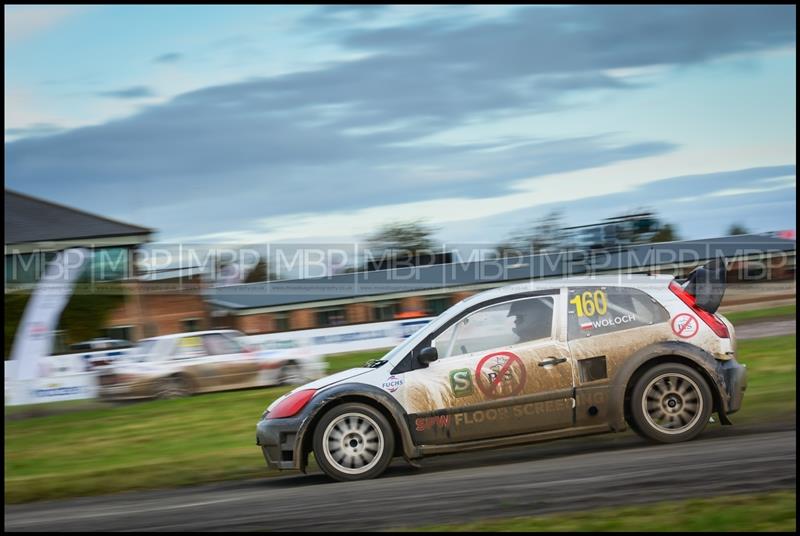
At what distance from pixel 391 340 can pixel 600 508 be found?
19.8m

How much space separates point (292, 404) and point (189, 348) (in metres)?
11.3

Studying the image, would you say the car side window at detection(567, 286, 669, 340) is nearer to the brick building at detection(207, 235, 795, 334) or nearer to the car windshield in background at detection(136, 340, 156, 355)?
the car windshield in background at detection(136, 340, 156, 355)

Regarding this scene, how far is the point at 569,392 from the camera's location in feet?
26.2

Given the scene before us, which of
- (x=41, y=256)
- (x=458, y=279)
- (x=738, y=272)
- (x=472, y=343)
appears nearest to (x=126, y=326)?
(x=41, y=256)

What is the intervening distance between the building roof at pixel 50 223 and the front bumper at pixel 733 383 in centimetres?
3315

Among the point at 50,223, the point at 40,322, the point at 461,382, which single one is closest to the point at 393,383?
the point at 461,382

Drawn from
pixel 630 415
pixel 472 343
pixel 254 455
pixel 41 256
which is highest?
pixel 41 256

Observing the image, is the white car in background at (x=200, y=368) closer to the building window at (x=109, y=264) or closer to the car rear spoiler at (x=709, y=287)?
the car rear spoiler at (x=709, y=287)

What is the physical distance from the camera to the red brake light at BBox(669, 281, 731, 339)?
8227 millimetres

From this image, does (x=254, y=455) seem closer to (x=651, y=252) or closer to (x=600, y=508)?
(x=600, y=508)

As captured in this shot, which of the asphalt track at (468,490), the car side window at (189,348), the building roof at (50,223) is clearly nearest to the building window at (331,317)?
the car side window at (189,348)

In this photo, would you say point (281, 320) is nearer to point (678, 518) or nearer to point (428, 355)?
point (428, 355)

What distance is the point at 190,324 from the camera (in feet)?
124

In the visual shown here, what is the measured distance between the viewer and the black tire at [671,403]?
7.95 meters
